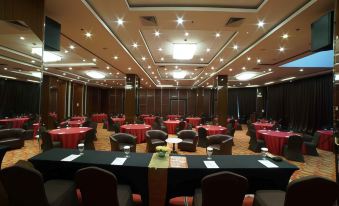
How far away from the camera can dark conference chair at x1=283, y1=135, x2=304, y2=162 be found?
6200mm

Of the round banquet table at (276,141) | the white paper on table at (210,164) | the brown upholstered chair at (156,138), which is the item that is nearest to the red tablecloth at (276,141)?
the round banquet table at (276,141)

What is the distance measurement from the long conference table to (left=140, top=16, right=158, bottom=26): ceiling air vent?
3081 mm

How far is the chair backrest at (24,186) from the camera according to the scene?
2.18 m

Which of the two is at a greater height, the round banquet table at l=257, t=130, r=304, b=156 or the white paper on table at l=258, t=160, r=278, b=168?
the white paper on table at l=258, t=160, r=278, b=168

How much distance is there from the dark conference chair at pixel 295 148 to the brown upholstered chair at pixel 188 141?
114 inches

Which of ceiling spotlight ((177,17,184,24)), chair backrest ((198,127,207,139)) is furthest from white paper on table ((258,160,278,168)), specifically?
chair backrest ((198,127,207,139))

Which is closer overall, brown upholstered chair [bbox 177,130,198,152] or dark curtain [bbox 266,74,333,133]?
brown upholstered chair [bbox 177,130,198,152]

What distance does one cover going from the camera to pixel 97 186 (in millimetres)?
2203

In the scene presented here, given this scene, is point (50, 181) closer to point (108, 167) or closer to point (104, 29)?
point (108, 167)

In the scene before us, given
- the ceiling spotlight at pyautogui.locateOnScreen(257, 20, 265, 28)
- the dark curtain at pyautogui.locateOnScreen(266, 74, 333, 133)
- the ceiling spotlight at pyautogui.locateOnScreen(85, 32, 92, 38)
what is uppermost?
the ceiling spotlight at pyautogui.locateOnScreen(257, 20, 265, 28)

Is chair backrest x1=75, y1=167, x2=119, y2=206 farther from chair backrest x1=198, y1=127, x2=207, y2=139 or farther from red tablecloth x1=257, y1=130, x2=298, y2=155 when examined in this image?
red tablecloth x1=257, y1=130, x2=298, y2=155

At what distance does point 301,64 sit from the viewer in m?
8.91

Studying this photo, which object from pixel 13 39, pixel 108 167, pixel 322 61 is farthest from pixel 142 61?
pixel 322 61

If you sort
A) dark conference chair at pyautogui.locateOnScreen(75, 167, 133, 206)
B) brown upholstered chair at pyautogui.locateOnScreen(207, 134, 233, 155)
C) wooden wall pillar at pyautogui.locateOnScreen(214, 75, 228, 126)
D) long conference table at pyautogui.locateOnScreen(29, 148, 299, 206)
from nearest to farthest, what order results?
dark conference chair at pyautogui.locateOnScreen(75, 167, 133, 206), long conference table at pyautogui.locateOnScreen(29, 148, 299, 206), brown upholstered chair at pyautogui.locateOnScreen(207, 134, 233, 155), wooden wall pillar at pyautogui.locateOnScreen(214, 75, 228, 126)
